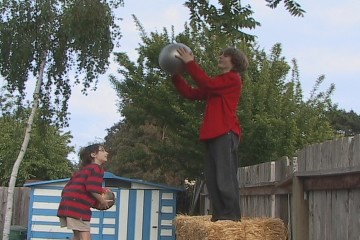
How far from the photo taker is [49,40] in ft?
59.5

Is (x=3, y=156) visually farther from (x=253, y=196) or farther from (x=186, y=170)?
(x=253, y=196)

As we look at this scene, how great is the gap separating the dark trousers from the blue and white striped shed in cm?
1024

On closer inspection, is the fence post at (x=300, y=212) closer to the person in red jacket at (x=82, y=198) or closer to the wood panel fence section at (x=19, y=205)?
the person in red jacket at (x=82, y=198)

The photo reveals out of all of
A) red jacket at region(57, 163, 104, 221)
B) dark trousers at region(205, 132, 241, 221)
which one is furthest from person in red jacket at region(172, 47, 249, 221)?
red jacket at region(57, 163, 104, 221)

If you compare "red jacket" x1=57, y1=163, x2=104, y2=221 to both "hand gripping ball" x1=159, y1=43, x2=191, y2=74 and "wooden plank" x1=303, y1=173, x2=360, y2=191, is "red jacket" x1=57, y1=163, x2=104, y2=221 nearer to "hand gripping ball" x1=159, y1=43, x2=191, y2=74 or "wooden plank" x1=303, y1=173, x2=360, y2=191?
"hand gripping ball" x1=159, y1=43, x2=191, y2=74

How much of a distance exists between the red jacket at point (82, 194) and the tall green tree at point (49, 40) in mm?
11030

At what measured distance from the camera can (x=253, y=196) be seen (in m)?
8.36

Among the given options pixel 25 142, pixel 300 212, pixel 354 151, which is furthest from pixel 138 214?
pixel 354 151

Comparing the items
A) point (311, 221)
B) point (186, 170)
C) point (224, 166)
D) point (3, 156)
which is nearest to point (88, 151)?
point (224, 166)

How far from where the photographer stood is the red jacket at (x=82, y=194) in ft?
22.2

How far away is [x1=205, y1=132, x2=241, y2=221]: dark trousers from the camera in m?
5.30

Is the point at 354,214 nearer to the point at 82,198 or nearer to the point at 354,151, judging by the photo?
the point at 354,151

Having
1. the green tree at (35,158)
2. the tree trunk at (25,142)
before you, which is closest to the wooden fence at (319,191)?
the tree trunk at (25,142)

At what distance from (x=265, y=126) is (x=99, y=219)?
595cm
